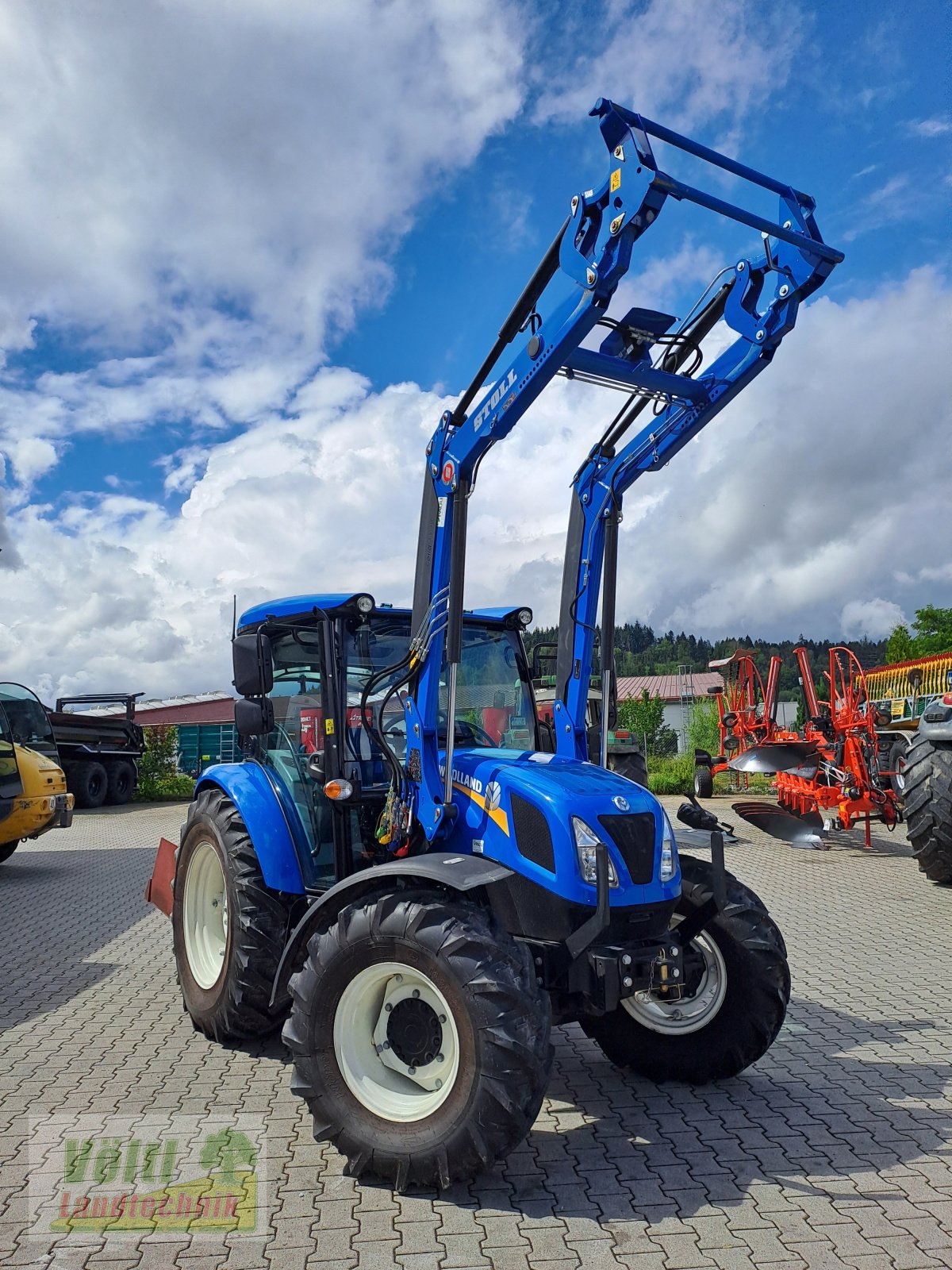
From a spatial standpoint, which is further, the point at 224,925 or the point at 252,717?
the point at 224,925

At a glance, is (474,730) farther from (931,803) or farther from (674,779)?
(674,779)

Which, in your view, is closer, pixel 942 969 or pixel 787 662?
pixel 942 969

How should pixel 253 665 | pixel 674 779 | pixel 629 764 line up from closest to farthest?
pixel 253 665 < pixel 629 764 < pixel 674 779

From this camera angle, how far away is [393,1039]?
3723 millimetres

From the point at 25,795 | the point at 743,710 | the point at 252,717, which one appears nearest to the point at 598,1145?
the point at 252,717

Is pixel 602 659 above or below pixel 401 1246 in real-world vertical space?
above

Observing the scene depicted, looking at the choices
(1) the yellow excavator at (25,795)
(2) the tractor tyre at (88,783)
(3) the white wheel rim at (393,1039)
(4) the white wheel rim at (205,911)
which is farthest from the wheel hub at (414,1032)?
(2) the tractor tyre at (88,783)

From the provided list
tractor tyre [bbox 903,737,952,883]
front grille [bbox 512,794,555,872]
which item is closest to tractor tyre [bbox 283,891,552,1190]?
front grille [bbox 512,794,555,872]

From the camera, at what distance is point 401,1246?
10.2 feet

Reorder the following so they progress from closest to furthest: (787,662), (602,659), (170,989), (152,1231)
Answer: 1. (152,1231)
2. (602,659)
3. (170,989)
4. (787,662)

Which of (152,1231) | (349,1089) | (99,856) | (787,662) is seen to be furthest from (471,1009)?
(787,662)

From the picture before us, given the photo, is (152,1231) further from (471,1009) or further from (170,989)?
(170,989)

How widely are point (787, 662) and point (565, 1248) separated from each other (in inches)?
567

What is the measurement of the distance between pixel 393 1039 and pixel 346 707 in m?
1.60
